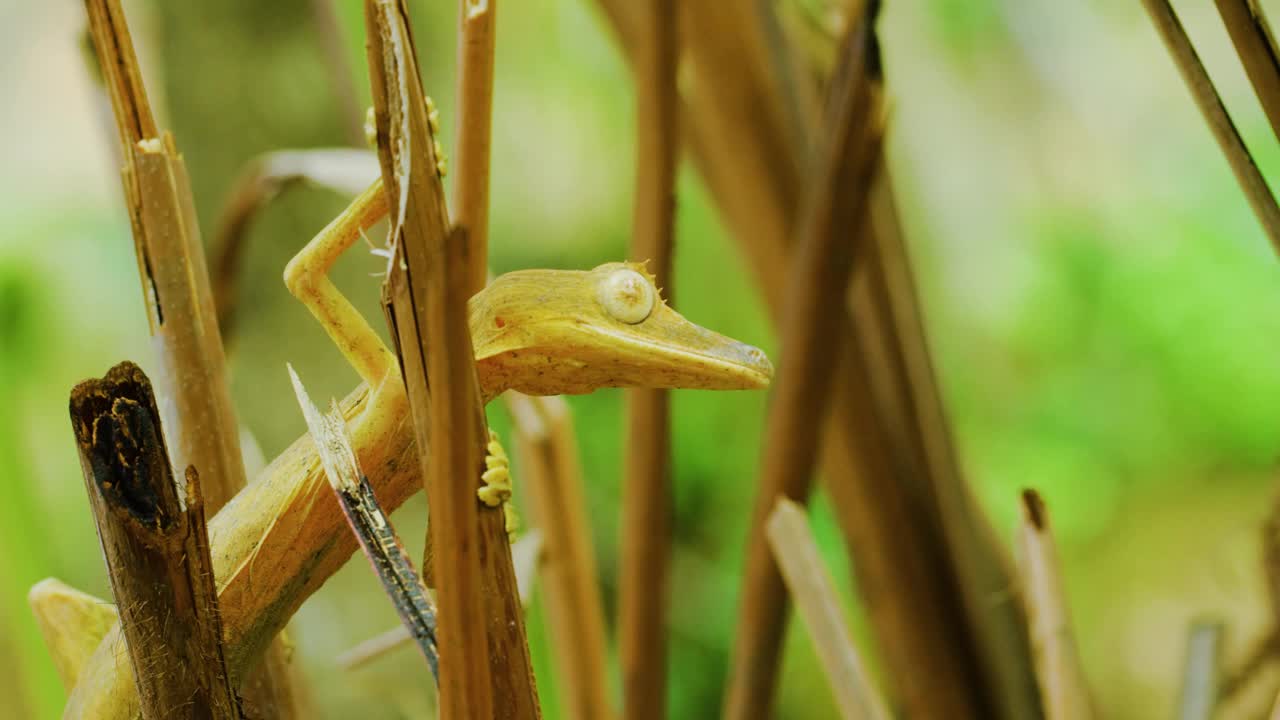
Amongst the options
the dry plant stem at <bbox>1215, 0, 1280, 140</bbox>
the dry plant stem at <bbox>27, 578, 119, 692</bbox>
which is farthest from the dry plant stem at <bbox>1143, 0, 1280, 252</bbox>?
the dry plant stem at <bbox>27, 578, 119, 692</bbox>

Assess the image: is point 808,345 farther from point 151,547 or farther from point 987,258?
point 987,258

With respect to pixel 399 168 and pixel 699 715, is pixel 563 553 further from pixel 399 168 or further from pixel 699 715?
pixel 699 715

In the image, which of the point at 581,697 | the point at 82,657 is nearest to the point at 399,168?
the point at 82,657

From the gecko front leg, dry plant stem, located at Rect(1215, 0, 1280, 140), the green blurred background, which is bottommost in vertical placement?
the green blurred background

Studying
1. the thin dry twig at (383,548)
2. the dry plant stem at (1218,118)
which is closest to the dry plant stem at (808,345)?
the dry plant stem at (1218,118)

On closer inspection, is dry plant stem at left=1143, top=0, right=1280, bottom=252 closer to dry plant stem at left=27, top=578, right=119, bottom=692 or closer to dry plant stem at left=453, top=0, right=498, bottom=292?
dry plant stem at left=453, top=0, right=498, bottom=292
